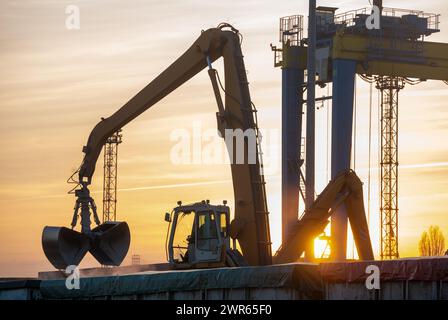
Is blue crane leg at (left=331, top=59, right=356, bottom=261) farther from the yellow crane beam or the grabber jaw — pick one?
the grabber jaw

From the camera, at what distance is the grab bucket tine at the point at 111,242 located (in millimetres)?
50000

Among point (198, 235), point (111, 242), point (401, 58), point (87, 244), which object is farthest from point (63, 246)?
point (401, 58)

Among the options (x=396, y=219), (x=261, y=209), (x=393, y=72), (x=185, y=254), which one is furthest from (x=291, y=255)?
(x=396, y=219)

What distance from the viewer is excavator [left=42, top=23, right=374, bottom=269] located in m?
41.6

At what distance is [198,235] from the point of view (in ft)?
137

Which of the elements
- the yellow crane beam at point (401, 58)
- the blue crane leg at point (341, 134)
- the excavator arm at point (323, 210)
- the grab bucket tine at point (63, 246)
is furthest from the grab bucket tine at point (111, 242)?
the yellow crane beam at point (401, 58)

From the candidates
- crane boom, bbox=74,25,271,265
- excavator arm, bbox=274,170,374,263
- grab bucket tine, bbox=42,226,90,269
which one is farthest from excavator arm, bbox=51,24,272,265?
grab bucket tine, bbox=42,226,90,269

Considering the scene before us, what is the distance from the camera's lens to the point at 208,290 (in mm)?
31297

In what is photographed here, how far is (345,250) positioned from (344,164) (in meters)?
5.44

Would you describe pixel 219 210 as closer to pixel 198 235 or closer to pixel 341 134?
pixel 198 235

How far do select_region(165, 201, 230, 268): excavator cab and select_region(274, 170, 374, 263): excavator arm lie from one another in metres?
8.70

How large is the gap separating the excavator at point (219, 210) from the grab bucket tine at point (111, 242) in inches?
1.6

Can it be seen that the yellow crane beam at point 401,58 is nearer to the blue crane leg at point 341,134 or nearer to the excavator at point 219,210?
the blue crane leg at point 341,134

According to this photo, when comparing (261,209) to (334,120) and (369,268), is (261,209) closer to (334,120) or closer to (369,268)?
(369,268)
